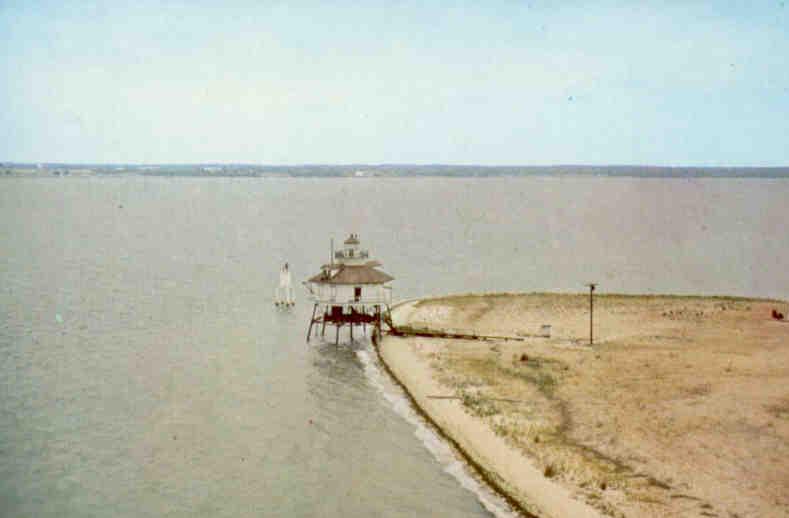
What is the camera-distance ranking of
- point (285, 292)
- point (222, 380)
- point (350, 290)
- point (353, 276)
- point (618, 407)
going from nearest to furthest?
point (618, 407), point (222, 380), point (353, 276), point (350, 290), point (285, 292)

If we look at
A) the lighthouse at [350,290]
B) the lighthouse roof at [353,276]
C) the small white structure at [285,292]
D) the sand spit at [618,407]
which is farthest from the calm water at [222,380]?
the lighthouse roof at [353,276]

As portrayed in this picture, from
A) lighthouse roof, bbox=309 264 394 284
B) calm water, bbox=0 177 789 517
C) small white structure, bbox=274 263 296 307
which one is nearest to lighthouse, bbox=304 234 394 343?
lighthouse roof, bbox=309 264 394 284

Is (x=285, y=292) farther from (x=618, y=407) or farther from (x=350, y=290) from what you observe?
(x=618, y=407)

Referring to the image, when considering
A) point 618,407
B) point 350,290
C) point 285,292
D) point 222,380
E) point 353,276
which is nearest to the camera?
point 618,407

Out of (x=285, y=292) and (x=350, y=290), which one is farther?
(x=285, y=292)

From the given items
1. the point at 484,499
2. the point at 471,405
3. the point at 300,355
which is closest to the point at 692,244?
the point at 300,355

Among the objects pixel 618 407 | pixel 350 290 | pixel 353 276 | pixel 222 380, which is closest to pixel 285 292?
pixel 350 290

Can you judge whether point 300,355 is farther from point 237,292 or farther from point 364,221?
point 364,221
